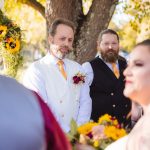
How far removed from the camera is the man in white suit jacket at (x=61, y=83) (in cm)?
467

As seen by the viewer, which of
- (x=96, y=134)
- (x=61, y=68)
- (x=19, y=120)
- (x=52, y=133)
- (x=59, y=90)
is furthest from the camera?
(x=61, y=68)

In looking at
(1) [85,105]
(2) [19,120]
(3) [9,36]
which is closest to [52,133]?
(2) [19,120]

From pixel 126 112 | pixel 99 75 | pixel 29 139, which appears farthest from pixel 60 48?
pixel 29 139

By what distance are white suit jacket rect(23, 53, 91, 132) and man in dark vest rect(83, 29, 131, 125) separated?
36cm

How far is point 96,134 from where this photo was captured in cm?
263

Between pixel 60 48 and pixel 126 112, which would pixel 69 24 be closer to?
pixel 60 48

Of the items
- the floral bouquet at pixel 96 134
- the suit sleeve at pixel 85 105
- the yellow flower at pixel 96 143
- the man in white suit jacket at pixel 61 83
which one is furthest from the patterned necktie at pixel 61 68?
the yellow flower at pixel 96 143

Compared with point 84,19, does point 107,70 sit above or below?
below

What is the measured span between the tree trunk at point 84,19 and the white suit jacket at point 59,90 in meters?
3.25

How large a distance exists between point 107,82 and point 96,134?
111 inches

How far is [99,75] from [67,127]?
39.3 inches

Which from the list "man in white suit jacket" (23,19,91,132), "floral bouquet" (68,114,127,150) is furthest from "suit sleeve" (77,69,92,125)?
"floral bouquet" (68,114,127,150)

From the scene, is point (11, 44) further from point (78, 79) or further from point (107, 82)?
point (107, 82)

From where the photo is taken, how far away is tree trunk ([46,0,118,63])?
8.24 meters
